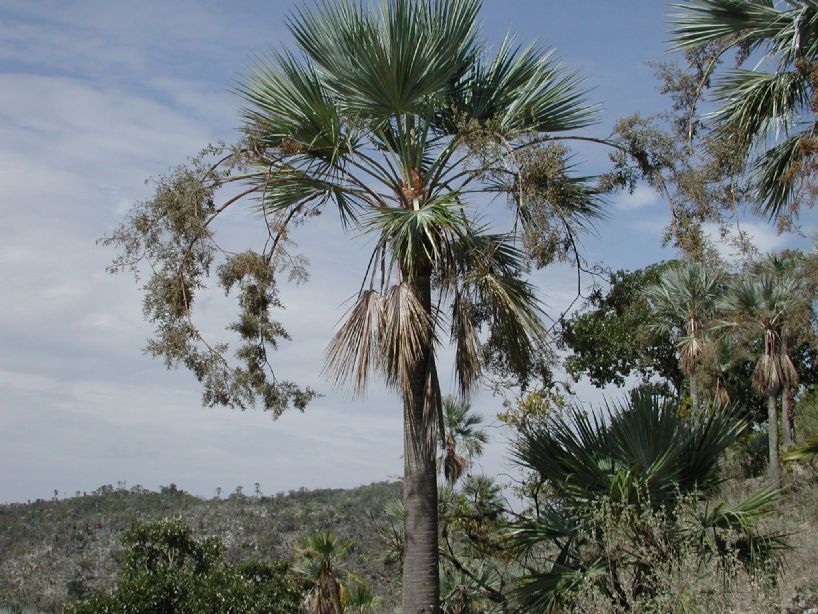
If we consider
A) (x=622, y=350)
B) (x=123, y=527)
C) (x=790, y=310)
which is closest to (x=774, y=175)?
(x=790, y=310)

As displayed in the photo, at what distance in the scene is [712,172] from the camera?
1041 centimetres

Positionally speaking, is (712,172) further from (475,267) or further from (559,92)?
(475,267)

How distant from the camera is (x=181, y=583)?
585 inches

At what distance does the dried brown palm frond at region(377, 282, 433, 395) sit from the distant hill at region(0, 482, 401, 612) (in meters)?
24.9

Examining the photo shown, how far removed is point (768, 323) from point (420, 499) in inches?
759

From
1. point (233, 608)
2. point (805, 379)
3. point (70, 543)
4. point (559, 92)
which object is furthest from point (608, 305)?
point (70, 543)

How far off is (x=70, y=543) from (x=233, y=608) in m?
39.3

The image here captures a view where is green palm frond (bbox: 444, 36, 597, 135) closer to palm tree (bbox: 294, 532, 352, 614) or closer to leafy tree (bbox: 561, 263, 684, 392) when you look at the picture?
palm tree (bbox: 294, 532, 352, 614)

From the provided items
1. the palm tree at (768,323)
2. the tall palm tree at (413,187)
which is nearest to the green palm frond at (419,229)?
the tall palm tree at (413,187)

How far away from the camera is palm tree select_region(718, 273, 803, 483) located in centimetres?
2559

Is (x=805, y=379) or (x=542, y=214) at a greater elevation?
(x=805, y=379)

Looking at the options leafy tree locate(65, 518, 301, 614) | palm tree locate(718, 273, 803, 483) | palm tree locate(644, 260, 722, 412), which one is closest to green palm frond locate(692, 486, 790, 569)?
leafy tree locate(65, 518, 301, 614)

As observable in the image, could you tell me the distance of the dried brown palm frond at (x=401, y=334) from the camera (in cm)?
968

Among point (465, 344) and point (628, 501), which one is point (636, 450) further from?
point (465, 344)
